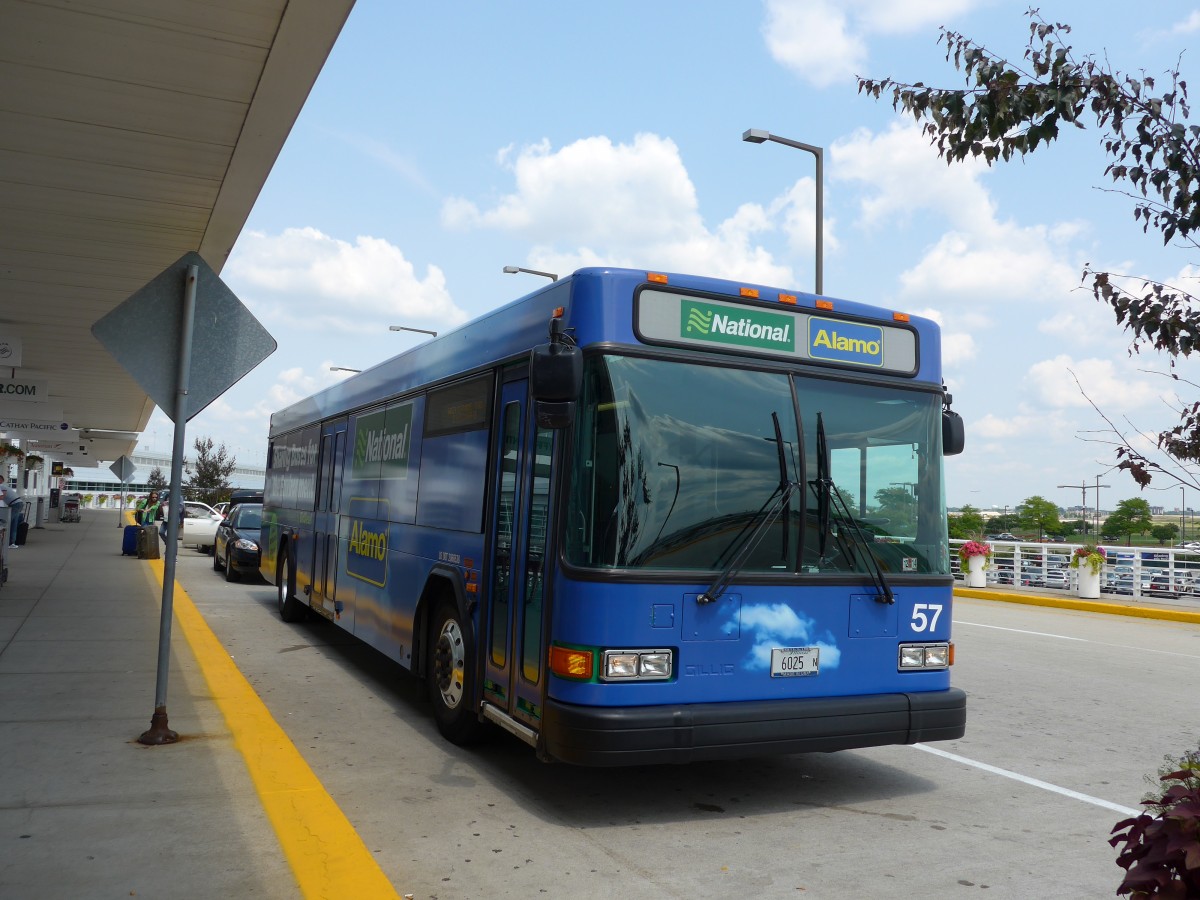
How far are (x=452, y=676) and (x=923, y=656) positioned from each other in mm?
3095

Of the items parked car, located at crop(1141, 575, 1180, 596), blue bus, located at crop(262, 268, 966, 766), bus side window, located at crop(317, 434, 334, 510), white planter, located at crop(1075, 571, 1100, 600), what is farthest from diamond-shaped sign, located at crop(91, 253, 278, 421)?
parked car, located at crop(1141, 575, 1180, 596)

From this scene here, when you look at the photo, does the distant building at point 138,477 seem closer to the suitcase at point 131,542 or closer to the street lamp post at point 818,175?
the suitcase at point 131,542

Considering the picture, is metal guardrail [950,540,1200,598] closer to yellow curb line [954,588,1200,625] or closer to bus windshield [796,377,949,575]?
yellow curb line [954,588,1200,625]

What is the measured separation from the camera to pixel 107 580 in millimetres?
19453

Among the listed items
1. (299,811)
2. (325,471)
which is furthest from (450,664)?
(325,471)

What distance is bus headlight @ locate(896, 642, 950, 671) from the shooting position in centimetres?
630

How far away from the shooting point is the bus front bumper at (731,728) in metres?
5.34

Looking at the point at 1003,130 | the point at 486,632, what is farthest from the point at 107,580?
the point at 1003,130

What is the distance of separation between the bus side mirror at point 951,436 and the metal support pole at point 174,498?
15.9 ft

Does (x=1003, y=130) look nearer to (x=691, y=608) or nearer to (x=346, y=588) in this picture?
(x=691, y=608)

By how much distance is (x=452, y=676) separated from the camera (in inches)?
283

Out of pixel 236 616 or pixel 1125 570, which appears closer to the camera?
pixel 236 616

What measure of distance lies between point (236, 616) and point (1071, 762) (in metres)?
11.0

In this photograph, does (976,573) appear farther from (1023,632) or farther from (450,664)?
(450,664)
